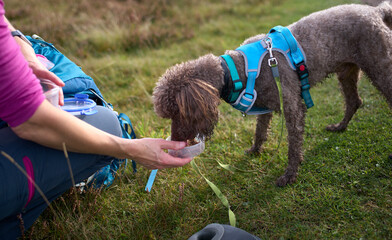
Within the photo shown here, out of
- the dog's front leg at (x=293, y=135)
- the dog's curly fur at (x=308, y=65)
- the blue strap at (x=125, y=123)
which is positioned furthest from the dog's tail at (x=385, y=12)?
the blue strap at (x=125, y=123)

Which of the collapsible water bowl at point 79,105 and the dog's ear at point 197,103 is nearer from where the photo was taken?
the collapsible water bowl at point 79,105

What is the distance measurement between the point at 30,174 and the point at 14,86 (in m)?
0.67

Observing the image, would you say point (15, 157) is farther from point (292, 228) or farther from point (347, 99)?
point (347, 99)

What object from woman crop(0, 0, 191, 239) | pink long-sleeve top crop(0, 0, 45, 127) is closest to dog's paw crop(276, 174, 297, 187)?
woman crop(0, 0, 191, 239)

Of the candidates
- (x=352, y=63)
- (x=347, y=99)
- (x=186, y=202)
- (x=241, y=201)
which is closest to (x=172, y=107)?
(x=186, y=202)

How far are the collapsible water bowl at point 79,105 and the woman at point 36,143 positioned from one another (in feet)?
0.24

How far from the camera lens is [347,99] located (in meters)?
3.64

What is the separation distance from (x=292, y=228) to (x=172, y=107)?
4.73 ft

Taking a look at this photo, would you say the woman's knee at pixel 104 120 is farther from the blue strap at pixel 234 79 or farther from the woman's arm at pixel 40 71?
the blue strap at pixel 234 79

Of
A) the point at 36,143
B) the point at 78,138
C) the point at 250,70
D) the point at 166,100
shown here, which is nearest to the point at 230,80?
the point at 250,70

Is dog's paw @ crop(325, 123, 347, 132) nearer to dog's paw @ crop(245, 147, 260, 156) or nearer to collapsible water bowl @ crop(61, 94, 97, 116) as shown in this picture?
dog's paw @ crop(245, 147, 260, 156)

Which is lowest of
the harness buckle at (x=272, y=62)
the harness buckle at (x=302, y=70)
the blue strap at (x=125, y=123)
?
the blue strap at (x=125, y=123)

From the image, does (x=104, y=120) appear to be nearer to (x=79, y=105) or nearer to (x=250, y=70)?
(x=79, y=105)

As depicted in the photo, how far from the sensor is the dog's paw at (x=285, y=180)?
117 inches
